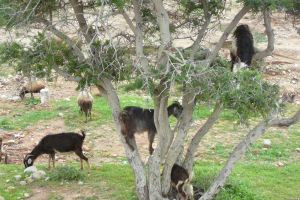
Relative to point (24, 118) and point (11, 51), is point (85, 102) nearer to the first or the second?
point (24, 118)

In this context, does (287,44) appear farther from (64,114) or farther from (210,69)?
(210,69)

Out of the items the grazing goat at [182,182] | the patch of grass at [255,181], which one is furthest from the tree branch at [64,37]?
the patch of grass at [255,181]

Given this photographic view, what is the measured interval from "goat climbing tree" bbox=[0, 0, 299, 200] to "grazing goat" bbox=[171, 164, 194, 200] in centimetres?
15

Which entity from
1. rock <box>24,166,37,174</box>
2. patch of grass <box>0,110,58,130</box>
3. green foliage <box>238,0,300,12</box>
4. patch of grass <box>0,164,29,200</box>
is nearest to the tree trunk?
patch of grass <box>0,164,29,200</box>

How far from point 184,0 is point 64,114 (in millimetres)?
7647

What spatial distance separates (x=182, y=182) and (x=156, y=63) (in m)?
2.11

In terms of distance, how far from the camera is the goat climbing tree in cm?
647

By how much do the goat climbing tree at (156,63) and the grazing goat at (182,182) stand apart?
6.1 inches

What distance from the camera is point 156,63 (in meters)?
7.32

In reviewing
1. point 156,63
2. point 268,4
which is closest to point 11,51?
point 156,63

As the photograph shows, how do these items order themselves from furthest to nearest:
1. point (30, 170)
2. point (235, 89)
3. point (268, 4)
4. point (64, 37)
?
point (30, 170) → point (64, 37) → point (268, 4) → point (235, 89)

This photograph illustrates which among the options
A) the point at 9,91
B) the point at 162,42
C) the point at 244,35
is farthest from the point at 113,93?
the point at 9,91

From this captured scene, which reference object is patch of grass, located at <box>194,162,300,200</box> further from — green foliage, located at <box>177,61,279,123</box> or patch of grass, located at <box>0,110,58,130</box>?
patch of grass, located at <box>0,110,58,130</box>

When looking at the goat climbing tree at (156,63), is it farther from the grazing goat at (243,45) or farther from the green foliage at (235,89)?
the grazing goat at (243,45)
